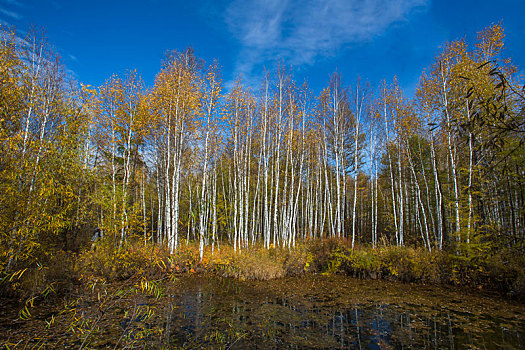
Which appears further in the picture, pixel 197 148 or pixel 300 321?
pixel 197 148

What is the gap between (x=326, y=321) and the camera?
5.42 metres

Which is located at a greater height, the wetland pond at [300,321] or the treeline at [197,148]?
the treeline at [197,148]

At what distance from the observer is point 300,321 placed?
213 inches

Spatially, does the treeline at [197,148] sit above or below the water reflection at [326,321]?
above

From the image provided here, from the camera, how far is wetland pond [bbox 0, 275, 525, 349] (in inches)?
172

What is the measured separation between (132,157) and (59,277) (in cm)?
803

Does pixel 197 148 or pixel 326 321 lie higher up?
pixel 197 148

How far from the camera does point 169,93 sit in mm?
11047

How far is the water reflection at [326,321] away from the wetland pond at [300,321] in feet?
0.06

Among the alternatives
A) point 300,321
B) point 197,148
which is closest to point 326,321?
point 300,321

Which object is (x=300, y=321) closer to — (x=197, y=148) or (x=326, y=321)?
(x=326, y=321)

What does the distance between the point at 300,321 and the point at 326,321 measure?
1.79 feet

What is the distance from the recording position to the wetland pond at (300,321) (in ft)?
14.3

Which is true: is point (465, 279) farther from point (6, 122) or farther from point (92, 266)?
point (6, 122)
